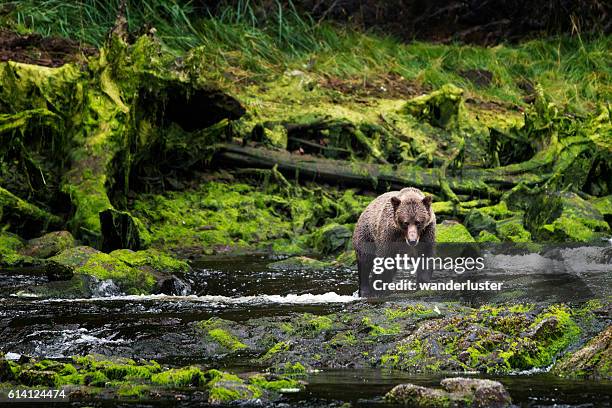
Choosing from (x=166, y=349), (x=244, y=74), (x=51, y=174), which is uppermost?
(x=244, y=74)

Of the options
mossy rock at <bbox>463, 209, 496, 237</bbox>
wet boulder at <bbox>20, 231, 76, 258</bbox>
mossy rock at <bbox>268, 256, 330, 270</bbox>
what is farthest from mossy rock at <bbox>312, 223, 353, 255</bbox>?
wet boulder at <bbox>20, 231, 76, 258</bbox>

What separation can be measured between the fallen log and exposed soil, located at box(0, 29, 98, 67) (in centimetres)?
273

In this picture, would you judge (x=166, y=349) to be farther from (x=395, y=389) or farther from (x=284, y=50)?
(x=284, y=50)

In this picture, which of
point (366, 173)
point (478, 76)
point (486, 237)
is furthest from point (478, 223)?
point (478, 76)

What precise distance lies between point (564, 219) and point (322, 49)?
834 cm

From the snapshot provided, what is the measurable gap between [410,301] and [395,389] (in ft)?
9.52

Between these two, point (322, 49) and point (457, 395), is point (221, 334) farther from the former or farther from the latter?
point (322, 49)

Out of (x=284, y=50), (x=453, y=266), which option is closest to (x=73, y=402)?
(x=453, y=266)

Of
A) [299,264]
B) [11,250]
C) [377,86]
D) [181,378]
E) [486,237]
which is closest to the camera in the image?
[181,378]

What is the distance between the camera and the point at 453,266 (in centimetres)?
1028

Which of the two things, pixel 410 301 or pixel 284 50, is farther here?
pixel 284 50

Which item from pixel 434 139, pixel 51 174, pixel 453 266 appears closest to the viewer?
pixel 453 266

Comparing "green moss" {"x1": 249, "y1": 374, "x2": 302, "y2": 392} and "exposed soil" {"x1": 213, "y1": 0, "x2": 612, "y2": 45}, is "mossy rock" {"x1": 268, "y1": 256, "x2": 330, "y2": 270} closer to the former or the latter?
"green moss" {"x1": 249, "y1": 374, "x2": 302, "y2": 392}

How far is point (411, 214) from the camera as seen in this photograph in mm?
9281
